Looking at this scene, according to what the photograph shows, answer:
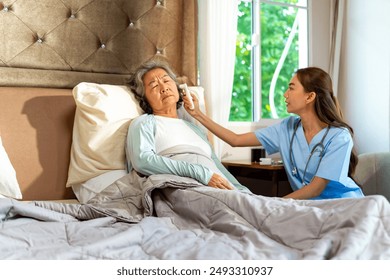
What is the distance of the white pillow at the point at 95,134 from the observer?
1.97 m

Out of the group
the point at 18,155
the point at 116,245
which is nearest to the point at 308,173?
the point at 116,245

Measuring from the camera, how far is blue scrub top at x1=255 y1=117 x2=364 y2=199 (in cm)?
188

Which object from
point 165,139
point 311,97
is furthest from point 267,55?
point 165,139

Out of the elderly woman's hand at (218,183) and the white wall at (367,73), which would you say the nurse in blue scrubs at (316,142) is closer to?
the elderly woman's hand at (218,183)

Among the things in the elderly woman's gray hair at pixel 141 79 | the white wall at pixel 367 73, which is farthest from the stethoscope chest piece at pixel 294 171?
the white wall at pixel 367 73

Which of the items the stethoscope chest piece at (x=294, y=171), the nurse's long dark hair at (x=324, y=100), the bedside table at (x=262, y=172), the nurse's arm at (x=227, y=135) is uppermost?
the nurse's long dark hair at (x=324, y=100)

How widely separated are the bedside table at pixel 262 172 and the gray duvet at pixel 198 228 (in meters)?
0.83

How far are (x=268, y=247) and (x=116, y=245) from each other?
36 centimetres

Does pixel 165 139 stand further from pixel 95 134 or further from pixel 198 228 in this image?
pixel 198 228

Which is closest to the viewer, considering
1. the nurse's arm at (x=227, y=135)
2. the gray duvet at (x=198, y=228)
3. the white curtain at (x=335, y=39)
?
the gray duvet at (x=198, y=228)

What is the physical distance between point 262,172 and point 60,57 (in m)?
1.16

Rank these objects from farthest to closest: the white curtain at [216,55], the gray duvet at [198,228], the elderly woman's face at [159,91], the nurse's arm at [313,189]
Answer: the white curtain at [216,55] → the elderly woman's face at [159,91] → the nurse's arm at [313,189] → the gray duvet at [198,228]
